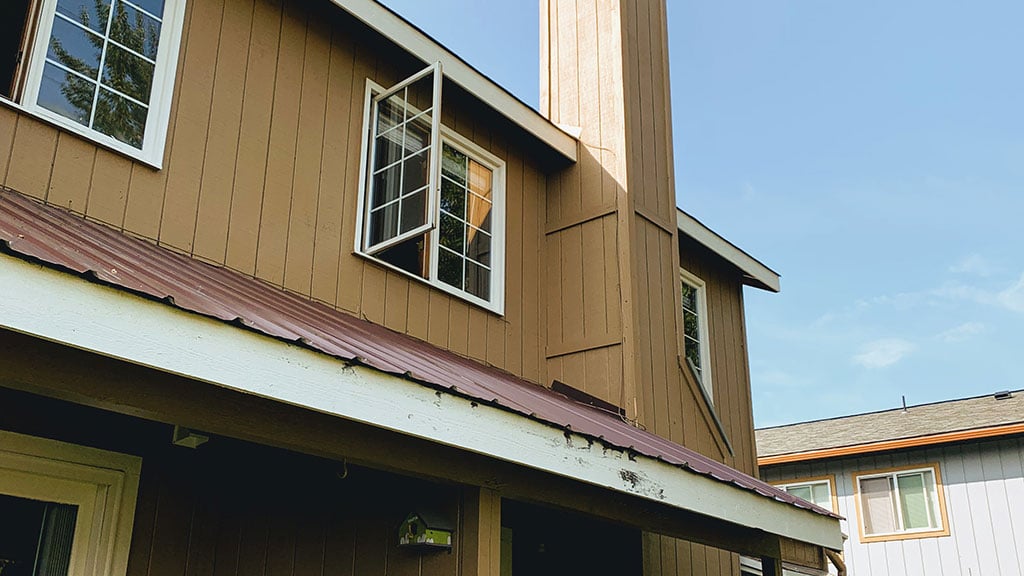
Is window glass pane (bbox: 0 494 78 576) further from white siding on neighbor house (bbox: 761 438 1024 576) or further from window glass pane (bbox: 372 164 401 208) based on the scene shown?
white siding on neighbor house (bbox: 761 438 1024 576)

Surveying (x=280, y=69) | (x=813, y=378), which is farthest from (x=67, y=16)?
(x=813, y=378)

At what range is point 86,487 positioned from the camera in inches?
171

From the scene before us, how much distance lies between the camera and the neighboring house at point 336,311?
3205mm

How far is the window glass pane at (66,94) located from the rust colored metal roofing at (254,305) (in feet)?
1.85

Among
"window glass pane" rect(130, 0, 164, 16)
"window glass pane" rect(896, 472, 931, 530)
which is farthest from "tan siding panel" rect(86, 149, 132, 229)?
"window glass pane" rect(896, 472, 931, 530)

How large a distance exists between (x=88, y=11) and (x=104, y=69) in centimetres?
32

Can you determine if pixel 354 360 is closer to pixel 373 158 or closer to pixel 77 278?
pixel 77 278

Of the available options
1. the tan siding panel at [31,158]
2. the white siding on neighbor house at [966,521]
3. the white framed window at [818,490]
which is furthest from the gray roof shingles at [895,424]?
the tan siding panel at [31,158]

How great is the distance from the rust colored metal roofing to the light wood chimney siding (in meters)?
0.19

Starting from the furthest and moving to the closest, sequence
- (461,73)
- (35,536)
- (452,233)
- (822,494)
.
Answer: (822,494)
(452,233)
(461,73)
(35,536)

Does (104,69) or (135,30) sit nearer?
(104,69)

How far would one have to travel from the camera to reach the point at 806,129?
94.2ft

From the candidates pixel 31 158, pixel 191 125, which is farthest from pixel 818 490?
pixel 31 158

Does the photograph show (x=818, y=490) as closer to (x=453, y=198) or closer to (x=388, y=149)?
(x=453, y=198)
